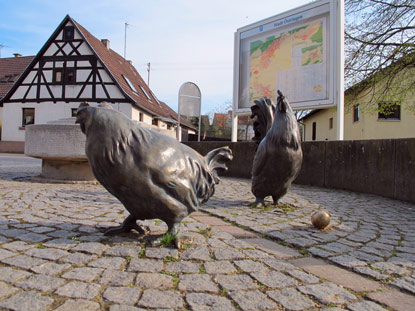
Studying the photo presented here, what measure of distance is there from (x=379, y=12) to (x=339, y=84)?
5.75 m

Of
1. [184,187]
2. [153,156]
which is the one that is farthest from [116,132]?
[184,187]

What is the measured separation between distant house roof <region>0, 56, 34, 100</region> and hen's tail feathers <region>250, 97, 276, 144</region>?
27.9 metres

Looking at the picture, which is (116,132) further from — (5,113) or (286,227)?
(5,113)

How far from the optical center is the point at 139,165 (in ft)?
7.77

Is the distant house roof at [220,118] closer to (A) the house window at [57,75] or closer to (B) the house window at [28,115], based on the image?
(A) the house window at [57,75]

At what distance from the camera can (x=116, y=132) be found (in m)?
2.33

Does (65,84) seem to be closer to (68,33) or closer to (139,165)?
(68,33)

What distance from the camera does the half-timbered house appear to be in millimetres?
22516

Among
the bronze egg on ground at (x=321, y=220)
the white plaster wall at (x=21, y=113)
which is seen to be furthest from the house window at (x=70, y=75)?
the bronze egg on ground at (x=321, y=220)

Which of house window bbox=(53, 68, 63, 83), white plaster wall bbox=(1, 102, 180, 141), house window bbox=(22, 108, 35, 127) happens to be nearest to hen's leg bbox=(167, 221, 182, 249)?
white plaster wall bbox=(1, 102, 180, 141)

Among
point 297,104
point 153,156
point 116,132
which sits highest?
point 297,104

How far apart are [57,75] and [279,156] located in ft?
75.7

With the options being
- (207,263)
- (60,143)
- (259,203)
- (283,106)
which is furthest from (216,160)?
(60,143)

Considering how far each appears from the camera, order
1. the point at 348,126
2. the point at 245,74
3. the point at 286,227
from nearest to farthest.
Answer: the point at 286,227 → the point at 245,74 → the point at 348,126
